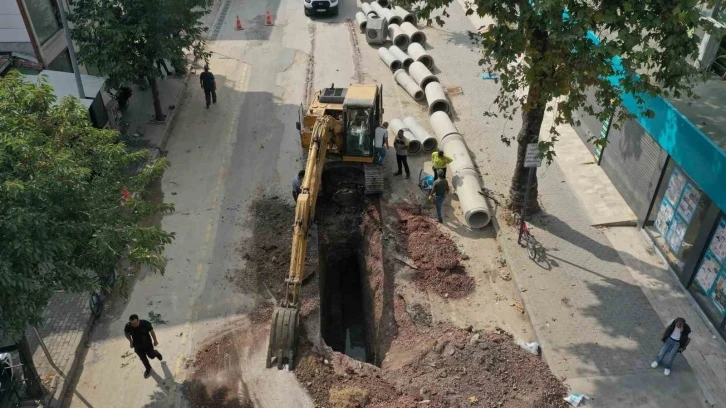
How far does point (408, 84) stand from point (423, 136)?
14.4 ft

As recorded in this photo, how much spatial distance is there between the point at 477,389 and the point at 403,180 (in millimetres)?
8194

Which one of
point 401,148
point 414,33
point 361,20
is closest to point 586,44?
point 401,148

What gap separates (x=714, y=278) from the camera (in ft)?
41.3

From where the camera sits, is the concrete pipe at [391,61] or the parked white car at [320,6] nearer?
the concrete pipe at [391,61]

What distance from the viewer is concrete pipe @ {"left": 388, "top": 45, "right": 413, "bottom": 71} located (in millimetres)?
24123

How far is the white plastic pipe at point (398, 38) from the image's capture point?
2623 centimetres

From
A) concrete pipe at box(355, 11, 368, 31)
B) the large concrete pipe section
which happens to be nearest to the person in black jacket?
the large concrete pipe section

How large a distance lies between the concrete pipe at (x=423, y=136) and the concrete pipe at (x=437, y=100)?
4.99 feet

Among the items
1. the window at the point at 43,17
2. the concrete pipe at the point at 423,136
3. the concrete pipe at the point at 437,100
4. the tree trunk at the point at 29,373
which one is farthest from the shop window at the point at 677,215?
the window at the point at 43,17

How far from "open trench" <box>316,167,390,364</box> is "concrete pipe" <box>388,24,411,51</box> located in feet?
38.1

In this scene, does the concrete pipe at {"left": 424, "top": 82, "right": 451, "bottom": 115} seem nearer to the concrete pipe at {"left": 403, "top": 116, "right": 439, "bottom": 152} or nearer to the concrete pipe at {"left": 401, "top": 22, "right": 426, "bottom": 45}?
the concrete pipe at {"left": 403, "top": 116, "right": 439, "bottom": 152}

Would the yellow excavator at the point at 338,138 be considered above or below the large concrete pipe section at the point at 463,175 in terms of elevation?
above

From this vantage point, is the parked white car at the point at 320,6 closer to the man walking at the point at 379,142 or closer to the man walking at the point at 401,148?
the man walking at the point at 401,148

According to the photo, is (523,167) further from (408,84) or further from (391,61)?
(391,61)
